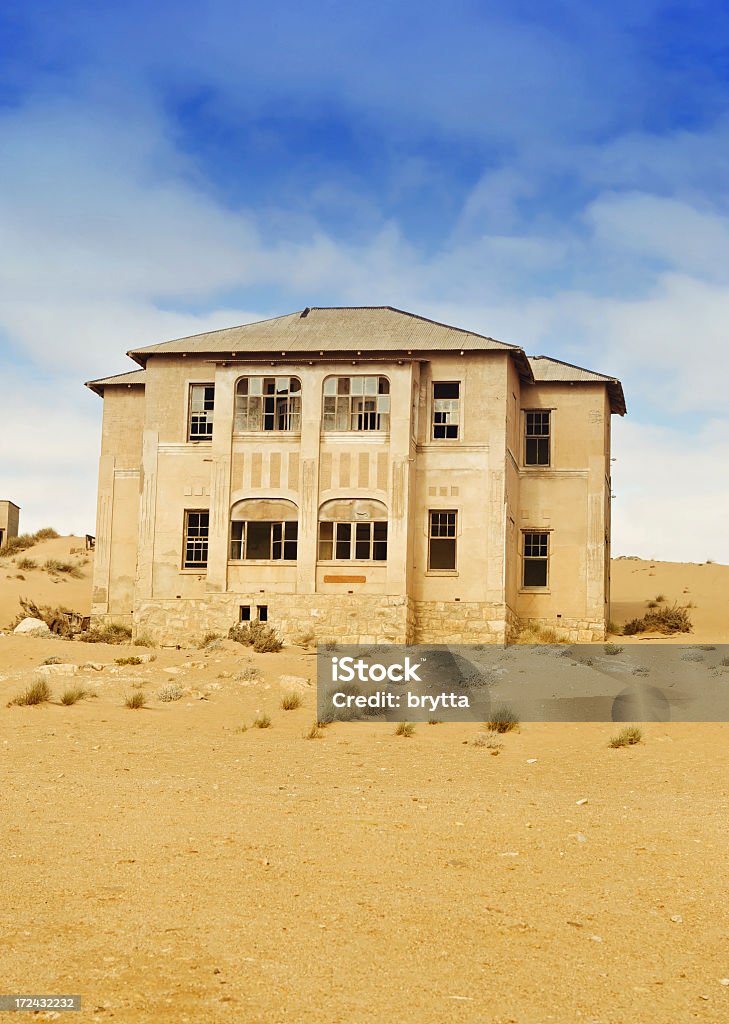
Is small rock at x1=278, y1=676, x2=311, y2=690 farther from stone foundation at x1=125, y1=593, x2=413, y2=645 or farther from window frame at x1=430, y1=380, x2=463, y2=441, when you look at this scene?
window frame at x1=430, y1=380, x2=463, y2=441

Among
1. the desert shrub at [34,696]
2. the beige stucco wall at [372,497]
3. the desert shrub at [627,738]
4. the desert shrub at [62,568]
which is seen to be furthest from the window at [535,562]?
the desert shrub at [62,568]

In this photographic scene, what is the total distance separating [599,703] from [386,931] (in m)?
12.9

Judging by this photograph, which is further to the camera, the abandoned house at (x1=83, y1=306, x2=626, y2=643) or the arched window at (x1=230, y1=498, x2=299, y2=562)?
the arched window at (x1=230, y1=498, x2=299, y2=562)

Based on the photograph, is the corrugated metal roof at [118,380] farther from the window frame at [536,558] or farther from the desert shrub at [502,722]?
the desert shrub at [502,722]

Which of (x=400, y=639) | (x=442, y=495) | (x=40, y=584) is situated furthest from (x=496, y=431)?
(x=40, y=584)

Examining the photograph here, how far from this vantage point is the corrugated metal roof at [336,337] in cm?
3275

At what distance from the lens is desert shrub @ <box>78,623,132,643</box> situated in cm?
3061

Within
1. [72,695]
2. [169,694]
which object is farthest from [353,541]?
[72,695]

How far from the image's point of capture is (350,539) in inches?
1259

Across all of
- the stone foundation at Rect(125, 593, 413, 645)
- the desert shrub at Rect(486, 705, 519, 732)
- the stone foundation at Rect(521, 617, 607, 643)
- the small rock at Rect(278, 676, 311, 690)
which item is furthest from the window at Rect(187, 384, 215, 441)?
the desert shrub at Rect(486, 705, 519, 732)

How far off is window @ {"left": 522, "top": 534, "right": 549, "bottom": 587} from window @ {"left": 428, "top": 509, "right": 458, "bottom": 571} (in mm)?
3236

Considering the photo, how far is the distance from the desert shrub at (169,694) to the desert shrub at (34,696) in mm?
2043

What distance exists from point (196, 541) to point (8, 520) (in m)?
30.1

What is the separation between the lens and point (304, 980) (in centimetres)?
732
